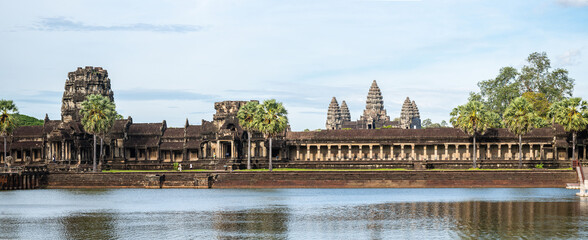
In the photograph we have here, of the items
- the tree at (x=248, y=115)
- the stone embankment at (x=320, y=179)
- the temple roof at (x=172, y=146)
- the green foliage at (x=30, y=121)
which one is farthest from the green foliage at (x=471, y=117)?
the green foliage at (x=30, y=121)

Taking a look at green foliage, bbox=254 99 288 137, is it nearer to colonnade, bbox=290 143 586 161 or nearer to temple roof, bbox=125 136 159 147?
colonnade, bbox=290 143 586 161

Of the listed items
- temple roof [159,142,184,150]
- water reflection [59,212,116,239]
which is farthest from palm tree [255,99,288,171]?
water reflection [59,212,116,239]

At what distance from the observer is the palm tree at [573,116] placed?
93.1m

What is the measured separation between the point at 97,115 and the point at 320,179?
3073cm

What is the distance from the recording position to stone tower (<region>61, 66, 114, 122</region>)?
124 meters

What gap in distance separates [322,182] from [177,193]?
15672mm

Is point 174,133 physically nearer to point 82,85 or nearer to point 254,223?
point 82,85

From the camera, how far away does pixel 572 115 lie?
93.6m

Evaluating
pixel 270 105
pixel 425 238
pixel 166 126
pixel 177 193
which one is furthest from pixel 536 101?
pixel 425 238

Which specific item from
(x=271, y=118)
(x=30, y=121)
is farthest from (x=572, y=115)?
(x=30, y=121)

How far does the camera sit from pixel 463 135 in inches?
4183

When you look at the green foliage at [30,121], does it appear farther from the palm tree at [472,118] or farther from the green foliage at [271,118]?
the palm tree at [472,118]

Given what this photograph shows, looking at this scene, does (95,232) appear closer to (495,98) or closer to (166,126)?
(166,126)

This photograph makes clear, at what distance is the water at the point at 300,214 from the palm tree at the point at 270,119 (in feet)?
43.2
